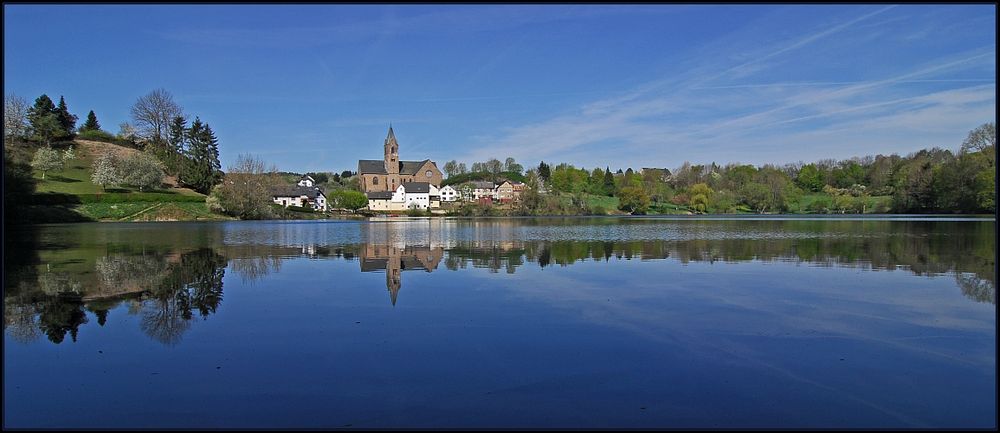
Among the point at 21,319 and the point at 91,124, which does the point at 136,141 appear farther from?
the point at 21,319

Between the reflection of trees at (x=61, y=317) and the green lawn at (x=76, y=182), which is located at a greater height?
the green lawn at (x=76, y=182)

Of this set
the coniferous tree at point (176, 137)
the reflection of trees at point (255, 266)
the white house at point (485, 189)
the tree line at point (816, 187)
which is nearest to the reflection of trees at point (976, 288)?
the reflection of trees at point (255, 266)

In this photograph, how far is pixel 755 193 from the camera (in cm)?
11531

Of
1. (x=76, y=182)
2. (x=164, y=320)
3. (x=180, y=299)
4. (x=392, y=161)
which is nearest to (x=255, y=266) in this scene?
(x=180, y=299)

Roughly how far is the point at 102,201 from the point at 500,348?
6812 centimetres

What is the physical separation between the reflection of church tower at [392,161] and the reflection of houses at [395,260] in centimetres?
11785

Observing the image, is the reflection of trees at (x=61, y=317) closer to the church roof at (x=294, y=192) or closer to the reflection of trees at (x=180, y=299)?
the reflection of trees at (x=180, y=299)

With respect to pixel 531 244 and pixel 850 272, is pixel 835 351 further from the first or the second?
pixel 531 244

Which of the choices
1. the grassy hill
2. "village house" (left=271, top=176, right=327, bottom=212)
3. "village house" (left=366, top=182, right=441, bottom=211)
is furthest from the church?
the grassy hill

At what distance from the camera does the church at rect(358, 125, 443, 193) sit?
469 ft

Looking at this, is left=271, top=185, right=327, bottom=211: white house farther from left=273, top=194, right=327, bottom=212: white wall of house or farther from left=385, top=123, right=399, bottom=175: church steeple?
left=385, top=123, right=399, bottom=175: church steeple

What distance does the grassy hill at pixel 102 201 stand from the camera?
5684 cm

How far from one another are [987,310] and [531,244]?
762 inches

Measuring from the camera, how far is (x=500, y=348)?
8172 millimetres
